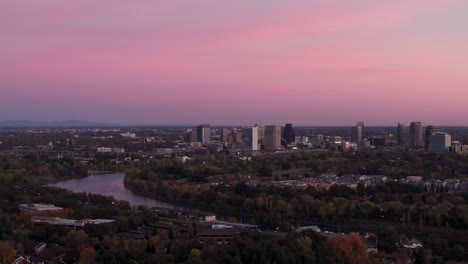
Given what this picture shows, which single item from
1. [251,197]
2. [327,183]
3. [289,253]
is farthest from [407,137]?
[289,253]

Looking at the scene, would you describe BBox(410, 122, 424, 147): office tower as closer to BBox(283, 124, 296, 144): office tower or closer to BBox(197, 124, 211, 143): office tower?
BBox(283, 124, 296, 144): office tower


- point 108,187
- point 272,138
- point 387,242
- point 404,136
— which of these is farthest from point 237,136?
point 387,242

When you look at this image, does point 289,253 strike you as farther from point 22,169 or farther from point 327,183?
point 22,169

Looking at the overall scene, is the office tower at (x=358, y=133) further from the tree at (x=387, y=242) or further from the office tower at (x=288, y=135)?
the tree at (x=387, y=242)

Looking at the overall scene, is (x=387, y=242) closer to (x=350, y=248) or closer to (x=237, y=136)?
(x=350, y=248)

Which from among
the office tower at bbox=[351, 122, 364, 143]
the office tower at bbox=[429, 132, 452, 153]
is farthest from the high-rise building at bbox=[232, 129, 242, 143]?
the office tower at bbox=[429, 132, 452, 153]
